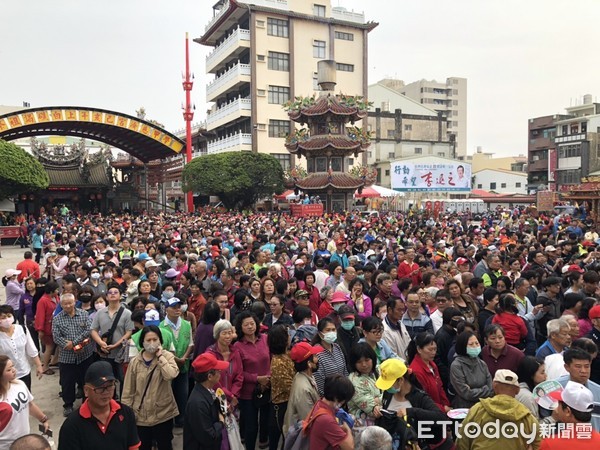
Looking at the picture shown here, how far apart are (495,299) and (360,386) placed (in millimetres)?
2758

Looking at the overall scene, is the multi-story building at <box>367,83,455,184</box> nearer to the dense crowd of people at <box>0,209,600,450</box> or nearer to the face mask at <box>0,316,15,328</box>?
the dense crowd of people at <box>0,209,600,450</box>

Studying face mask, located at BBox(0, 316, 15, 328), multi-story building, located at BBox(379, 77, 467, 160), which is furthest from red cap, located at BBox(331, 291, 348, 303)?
multi-story building, located at BBox(379, 77, 467, 160)

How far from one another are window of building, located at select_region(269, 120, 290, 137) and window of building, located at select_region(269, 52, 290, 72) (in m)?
4.80

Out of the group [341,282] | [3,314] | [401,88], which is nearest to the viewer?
[3,314]

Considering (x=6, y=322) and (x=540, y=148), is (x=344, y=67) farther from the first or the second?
(x=6, y=322)

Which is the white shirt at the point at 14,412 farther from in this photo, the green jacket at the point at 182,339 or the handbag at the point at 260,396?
the handbag at the point at 260,396

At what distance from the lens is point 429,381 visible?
3.99 metres

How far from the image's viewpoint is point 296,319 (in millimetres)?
5266

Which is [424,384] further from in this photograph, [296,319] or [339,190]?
[339,190]

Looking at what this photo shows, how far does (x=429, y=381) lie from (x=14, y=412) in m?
3.35

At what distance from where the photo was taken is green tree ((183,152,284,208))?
106 feet

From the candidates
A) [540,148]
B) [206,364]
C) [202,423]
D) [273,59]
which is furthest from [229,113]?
[202,423]

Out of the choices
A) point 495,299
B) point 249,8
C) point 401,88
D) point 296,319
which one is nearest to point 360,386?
point 296,319

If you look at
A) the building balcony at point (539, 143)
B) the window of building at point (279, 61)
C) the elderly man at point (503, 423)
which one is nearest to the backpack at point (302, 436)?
the elderly man at point (503, 423)
